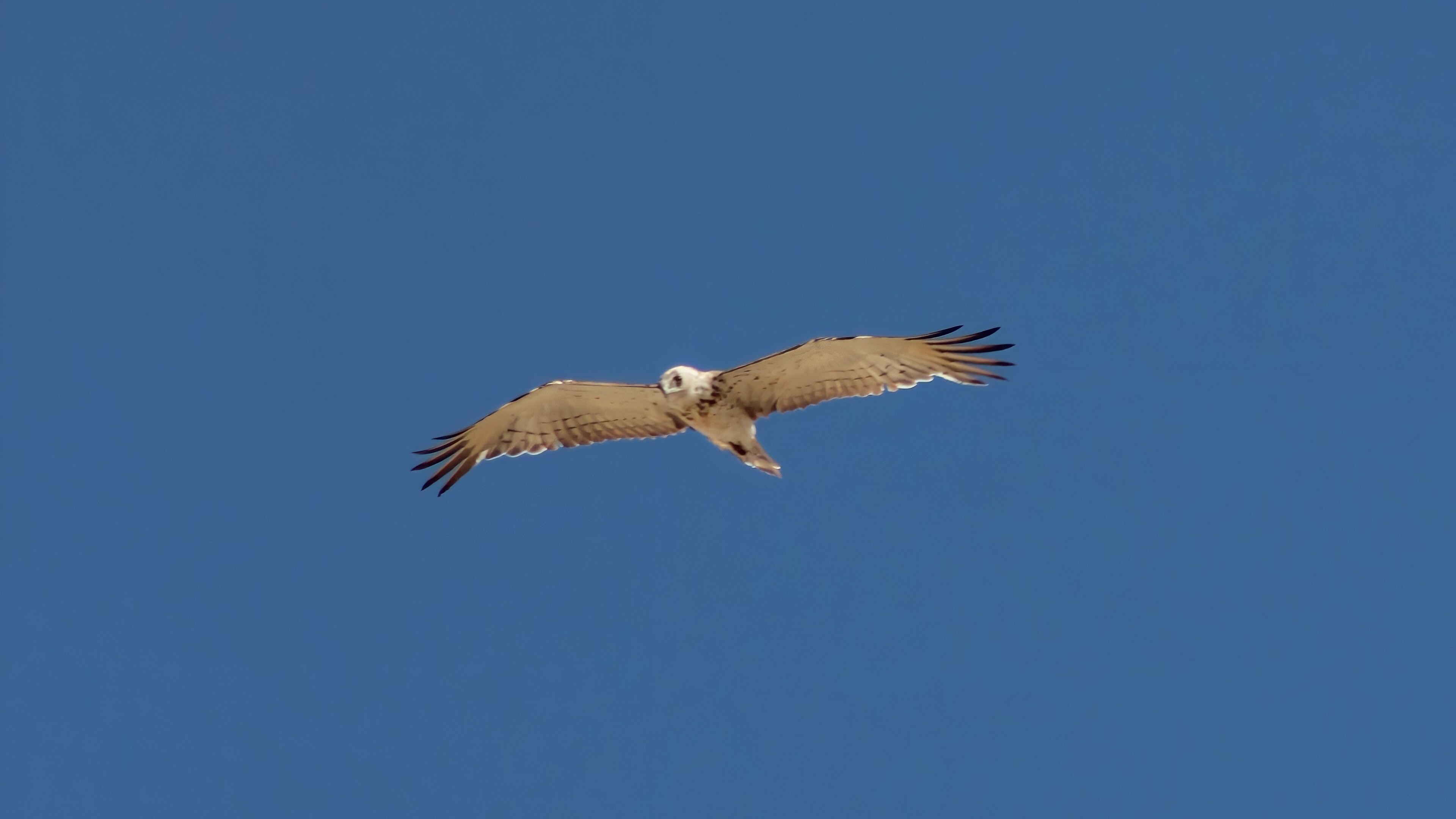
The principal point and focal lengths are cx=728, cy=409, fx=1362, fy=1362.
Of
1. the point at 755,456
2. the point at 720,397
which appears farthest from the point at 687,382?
the point at 755,456

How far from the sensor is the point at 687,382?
1602cm

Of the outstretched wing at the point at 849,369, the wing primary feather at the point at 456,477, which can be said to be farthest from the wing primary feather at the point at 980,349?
the wing primary feather at the point at 456,477

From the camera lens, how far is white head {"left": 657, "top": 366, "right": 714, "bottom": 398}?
15969 mm

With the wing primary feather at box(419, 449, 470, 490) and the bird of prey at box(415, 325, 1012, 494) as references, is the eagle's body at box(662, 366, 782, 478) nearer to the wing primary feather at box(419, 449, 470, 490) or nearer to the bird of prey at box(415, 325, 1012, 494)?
the bird of prey at box(415, 325, 1012, 494)

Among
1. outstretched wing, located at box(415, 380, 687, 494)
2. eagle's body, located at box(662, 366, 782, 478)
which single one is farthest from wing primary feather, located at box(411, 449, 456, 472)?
eagle's body, located at box(662, 366, 782, 478)

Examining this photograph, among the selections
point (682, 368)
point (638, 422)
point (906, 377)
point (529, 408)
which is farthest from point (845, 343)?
point (529, 408)

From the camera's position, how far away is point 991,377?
15672 mm

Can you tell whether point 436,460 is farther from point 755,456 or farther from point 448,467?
point 755,456

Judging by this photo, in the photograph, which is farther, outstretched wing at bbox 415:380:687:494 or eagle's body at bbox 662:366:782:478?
outstretched wing at bbox 415:380:687:494

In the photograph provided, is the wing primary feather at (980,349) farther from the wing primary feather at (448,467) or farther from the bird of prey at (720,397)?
the wing primary feather at (448,467)

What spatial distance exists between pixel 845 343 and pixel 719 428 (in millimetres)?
1997

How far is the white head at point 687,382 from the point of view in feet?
52.4

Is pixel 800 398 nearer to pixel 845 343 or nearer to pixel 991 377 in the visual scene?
pixel 845 343

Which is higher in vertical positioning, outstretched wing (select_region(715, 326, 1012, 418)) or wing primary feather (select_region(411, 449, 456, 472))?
outstretched wing (select_region(715, 326, 1012, 418))
